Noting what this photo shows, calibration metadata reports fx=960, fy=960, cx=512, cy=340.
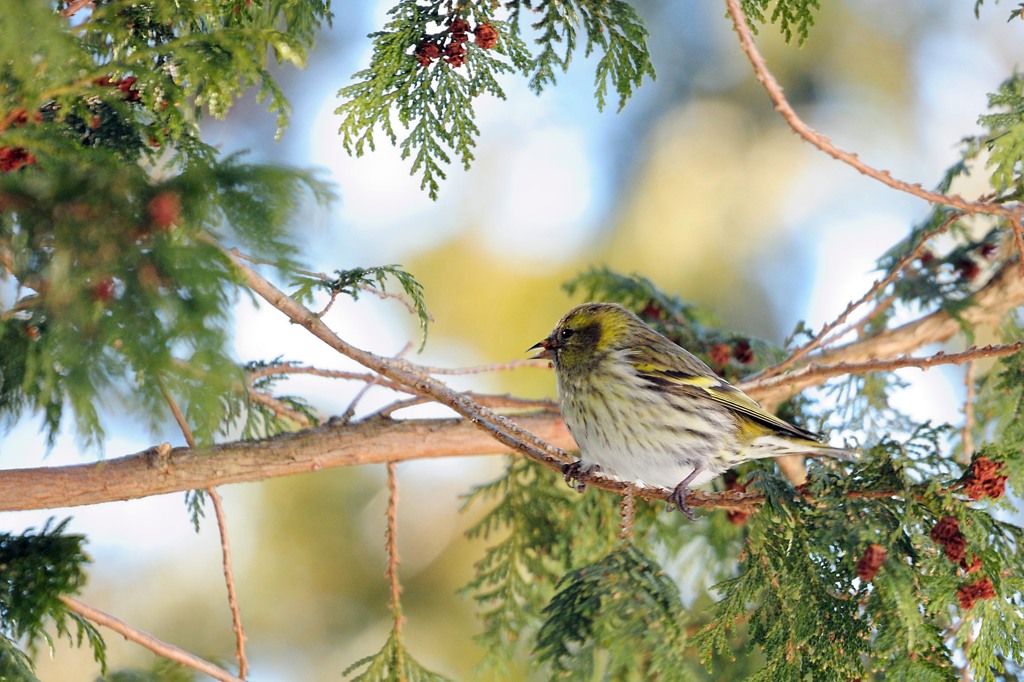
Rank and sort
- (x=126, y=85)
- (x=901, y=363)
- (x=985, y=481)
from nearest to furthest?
(x=126, y=85), (x=985, y=481), (x=901, y=363)

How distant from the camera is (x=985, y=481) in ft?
8.21

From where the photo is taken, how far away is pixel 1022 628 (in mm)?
2502

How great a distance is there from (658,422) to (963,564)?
1.09 m

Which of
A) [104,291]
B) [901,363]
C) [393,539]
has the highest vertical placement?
[901,363]

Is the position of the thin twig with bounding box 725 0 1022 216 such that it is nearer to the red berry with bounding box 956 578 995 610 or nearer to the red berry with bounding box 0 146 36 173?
the red berry with bounding box 956 578 995 610

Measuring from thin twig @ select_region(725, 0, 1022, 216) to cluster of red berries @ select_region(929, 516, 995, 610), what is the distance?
81 centimetres

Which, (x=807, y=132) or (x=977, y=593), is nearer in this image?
(x=807, y=132)

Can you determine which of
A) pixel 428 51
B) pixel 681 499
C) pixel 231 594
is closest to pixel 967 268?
pixel 681 499

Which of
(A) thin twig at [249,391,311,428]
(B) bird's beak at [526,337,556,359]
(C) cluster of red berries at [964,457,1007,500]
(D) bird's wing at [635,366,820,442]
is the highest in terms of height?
(B) bird's beak at [526,337,556,359]

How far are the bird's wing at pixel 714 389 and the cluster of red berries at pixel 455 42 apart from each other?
4.38 ft

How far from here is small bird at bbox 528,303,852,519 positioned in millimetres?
3234

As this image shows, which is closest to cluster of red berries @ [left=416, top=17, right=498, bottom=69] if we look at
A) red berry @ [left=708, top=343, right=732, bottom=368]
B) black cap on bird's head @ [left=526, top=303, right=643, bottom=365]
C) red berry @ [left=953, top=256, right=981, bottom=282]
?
black cap on bird's head @ [left=526, top=303, right=643, bottom=365]

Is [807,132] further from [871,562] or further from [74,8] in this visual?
[74,8]

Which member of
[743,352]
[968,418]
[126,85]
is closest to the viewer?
[126,85]
